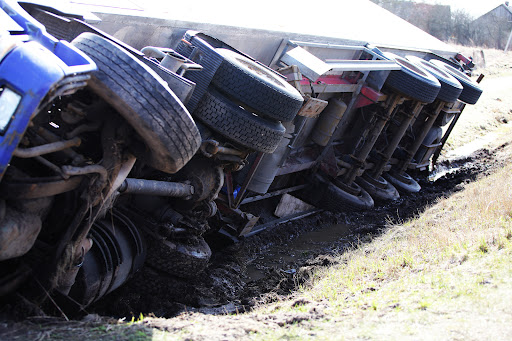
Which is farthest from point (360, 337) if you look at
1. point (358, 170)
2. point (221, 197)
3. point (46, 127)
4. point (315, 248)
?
point (358, 170)

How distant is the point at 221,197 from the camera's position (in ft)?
20.4

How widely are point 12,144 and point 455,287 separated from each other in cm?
281

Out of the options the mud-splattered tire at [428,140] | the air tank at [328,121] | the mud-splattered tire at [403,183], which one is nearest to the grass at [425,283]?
the air tank at [328,121]

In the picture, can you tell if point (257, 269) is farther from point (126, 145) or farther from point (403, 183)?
point (403, 183)

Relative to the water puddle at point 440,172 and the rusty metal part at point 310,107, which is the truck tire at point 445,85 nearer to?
the water puddle at point 440,172

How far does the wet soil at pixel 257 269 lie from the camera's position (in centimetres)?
449

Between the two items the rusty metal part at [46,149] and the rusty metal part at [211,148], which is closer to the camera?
the rusty metal part at [46,149]

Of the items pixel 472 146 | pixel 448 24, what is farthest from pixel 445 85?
pixel 448 24

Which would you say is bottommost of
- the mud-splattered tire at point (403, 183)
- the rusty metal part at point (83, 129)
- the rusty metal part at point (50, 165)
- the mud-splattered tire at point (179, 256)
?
the mud-splattered tire at point (179, 256)

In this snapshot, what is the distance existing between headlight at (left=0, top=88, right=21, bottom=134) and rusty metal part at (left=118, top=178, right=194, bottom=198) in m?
1.23

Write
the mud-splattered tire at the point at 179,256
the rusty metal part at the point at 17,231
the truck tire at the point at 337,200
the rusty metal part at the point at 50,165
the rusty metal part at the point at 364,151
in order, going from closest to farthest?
1. the rusty metal part at the point at 17,231
2. the rusty metal part at the point at 50,165
3. the mud-splattered tire at the point at 179,256
4. the truck tire at the point at 337,200
5. the rusty metal part at the point at 364,151

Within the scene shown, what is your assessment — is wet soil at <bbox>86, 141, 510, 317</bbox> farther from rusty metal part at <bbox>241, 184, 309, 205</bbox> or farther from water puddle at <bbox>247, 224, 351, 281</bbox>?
rusty metal part at <bbox>241, 184, 309, 205</bbox>

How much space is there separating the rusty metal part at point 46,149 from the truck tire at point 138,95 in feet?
0.94

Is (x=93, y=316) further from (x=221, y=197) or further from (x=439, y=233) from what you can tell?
(x=439, y=233)
